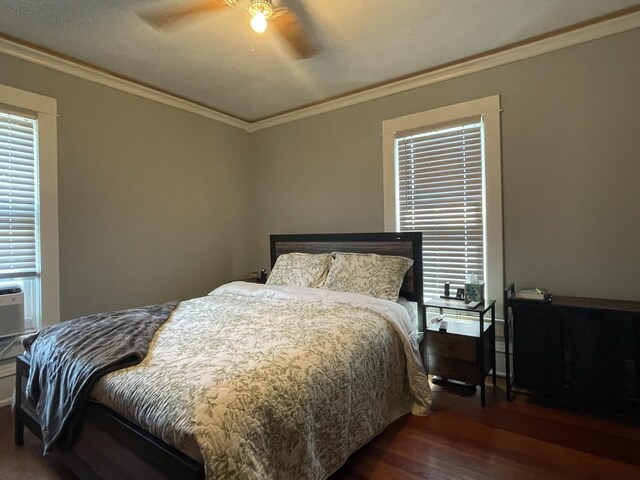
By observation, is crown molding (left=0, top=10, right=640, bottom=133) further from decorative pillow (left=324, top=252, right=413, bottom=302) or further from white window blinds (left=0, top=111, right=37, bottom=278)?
decorative pillow (left=324, top=252, right=413, bottom=302)

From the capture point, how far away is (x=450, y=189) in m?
3.06

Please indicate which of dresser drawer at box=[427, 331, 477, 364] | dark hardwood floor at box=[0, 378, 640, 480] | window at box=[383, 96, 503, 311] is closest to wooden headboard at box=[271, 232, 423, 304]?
window at box=[383, 96, 503, 311]

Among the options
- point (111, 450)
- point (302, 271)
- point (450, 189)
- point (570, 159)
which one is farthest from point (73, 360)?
point (570, 159)

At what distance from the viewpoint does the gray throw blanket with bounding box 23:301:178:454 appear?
152cm

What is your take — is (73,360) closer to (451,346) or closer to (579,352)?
(451,346)

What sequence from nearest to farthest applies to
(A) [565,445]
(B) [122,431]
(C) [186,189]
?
(B) [122,431] → (A) [565,445] → (C) [186,189]

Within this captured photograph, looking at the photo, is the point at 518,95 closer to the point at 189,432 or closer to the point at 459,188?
the point at 459,188

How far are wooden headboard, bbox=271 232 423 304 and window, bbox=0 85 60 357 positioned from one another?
201 cm

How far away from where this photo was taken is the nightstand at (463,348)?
8.11ft

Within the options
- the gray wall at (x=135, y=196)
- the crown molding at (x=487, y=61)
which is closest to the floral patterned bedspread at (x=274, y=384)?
the gray wall at (x=135, y=196)

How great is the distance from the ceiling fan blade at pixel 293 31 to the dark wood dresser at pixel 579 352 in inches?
91.1

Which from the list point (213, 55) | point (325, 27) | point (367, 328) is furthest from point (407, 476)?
point (213, 55)

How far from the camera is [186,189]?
12.1ft

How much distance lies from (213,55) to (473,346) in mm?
2935
